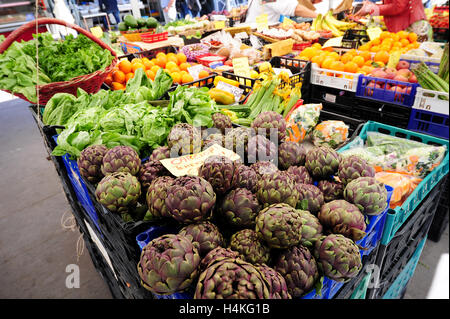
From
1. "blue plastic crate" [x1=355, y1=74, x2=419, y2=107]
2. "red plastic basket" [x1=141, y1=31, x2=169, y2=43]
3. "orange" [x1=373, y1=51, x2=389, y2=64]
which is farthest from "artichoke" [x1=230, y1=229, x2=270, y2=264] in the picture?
"red plastic basket" [x1=141, y1=31, x2=169, y2=43]

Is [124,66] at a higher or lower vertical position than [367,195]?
higher

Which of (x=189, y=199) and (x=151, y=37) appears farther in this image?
(x=151, y=37)

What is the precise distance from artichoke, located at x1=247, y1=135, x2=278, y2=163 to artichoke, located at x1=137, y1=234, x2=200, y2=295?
0.52m

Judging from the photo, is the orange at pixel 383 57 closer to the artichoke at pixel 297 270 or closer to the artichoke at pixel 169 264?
the artichoke at pixel 297 270

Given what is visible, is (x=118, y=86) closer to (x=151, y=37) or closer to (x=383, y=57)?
(x=151, y=37)

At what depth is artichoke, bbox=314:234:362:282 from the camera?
0.78m

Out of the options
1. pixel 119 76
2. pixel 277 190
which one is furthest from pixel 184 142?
pixel 119 76

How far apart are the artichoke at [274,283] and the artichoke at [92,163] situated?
0.76 m

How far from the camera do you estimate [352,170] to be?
1046 millimetres

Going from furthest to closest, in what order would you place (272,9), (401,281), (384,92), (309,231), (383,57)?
(272,9) → (383,57) → (384,92) → (401,281) → (309,231)

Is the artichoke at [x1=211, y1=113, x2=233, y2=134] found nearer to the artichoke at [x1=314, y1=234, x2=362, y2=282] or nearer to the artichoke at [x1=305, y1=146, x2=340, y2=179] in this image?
the artichoke at [x1=305, y1=146, x2=340, y2=179]

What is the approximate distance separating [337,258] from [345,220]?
14 cm

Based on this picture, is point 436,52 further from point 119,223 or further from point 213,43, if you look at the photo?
point 119,223
